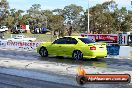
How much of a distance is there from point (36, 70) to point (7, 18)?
246 ft

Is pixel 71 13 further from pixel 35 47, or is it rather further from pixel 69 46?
pixel 69 46

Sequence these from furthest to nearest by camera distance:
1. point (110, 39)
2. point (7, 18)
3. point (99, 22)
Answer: point (7, 18), point (99, 22), point (110, 39)

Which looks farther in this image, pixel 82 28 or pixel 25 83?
pixel 82 28

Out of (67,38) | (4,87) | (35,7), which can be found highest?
(35,7)

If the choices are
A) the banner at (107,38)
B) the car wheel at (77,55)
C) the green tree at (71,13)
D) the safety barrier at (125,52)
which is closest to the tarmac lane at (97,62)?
the car wheel at (77,55)

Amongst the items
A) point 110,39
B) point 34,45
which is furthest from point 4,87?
point 110,39

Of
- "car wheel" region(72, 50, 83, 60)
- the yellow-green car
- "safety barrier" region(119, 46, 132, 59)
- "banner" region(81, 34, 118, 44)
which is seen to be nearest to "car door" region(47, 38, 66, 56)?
the yellow-green car

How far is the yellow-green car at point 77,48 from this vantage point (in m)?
20.7

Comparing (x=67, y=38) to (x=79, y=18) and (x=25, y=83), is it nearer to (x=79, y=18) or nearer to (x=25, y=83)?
(x=25, y=83)

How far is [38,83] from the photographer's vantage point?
40.0 ft

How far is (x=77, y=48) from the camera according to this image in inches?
829

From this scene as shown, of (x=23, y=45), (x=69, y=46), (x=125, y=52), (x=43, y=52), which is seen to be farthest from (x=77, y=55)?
(x=23, y=45)

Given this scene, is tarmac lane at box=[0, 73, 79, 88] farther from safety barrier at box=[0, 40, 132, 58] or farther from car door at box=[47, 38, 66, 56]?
safety barrier at box=[0, 40, 132, 58]

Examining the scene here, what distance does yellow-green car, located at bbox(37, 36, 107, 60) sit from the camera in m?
20.7
